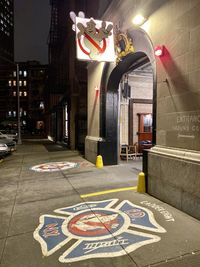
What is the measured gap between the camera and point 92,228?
4.00 m

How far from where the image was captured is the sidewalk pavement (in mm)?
3107

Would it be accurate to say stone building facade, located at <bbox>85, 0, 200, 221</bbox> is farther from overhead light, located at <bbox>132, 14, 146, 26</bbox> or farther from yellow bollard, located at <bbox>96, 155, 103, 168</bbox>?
yellow bollard, located at <bbox>96, 155, 103, 168</bbox>

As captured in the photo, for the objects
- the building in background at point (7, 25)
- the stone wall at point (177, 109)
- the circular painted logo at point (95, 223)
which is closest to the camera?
the circular painted logo at point (95, 223)

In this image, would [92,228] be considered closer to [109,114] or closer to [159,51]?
[159,51]

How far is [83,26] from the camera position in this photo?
A: 26.0 ft

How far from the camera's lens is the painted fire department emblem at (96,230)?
330 cm

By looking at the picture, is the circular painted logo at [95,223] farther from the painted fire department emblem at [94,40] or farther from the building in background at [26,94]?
the building in background at [26,94]

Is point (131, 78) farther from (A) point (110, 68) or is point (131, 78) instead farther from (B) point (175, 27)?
(B) point (175, 27)

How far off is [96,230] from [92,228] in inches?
4.4

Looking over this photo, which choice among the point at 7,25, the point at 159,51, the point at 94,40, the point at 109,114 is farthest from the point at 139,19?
the point at 7,25

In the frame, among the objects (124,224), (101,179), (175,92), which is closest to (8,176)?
(101,179)

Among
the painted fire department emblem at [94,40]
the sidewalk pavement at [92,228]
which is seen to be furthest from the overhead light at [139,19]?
the sidewalk pavement at [92,228]

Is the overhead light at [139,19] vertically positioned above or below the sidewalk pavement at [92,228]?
above

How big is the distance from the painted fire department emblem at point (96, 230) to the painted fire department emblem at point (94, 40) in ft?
17.8
